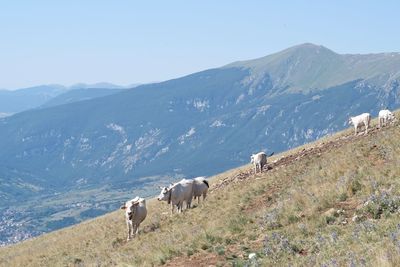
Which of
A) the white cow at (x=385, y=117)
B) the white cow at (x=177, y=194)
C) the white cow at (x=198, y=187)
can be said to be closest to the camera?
the white cow at (x=177, y=194)

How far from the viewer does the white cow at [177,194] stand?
29938mm

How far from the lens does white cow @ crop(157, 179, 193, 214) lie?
98.2 feet

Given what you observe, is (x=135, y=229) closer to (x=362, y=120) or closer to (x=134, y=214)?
(x=134, y=214)

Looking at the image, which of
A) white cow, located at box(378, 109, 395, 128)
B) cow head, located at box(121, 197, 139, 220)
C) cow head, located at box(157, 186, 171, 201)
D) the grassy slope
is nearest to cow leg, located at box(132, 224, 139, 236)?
cow head, located at box(121, 197, 139, 220)

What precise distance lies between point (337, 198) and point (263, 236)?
3080 mm

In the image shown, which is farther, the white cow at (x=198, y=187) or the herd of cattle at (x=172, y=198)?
the white cow at (x=198, y=187)

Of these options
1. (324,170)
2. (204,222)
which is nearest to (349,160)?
(324,170)

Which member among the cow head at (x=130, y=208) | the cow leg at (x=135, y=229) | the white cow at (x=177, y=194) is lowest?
the cow leg at (x=135, y=229)

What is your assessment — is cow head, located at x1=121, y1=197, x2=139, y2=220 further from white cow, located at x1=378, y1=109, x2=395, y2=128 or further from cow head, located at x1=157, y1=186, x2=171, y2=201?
white cow, located at x1=378, y1=109, x2=395, y2=128

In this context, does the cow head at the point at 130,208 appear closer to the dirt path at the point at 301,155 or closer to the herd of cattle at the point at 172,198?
the herd of cattle at the point at 172,198

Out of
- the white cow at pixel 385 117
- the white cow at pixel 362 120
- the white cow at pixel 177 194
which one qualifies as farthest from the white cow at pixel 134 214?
the white cow at pixel 385 117

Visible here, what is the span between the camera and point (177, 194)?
99.8 ft

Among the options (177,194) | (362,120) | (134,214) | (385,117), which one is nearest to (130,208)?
(134,214)

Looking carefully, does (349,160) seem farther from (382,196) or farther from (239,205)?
(382,196)
